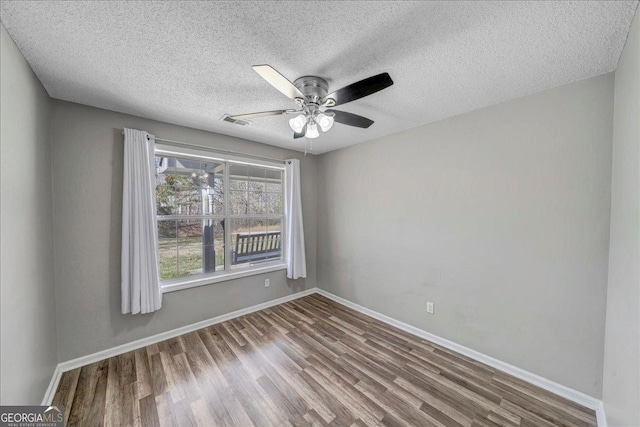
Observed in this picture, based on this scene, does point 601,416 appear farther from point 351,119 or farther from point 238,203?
point 238,203

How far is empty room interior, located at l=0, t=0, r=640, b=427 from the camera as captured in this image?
1.24 meters

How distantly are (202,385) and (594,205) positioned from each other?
3.30 m

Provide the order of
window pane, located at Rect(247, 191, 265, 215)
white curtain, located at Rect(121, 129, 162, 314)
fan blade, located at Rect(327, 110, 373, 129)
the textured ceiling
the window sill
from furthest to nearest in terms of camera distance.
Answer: window pane, located at Rect(247, 191, 265, 215), the window sill, white curtain, located at Rect(121, 129, 162, 314), fan blade, located at Rect(327, 110, 373, 129), the textured ceiling

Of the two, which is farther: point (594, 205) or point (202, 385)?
point (202, 385)

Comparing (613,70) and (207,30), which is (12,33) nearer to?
(207,30)

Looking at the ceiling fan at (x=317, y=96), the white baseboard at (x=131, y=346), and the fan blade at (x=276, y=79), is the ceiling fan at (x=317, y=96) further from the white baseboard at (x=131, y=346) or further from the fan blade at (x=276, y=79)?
the white baseboard at (x=131, y=346)

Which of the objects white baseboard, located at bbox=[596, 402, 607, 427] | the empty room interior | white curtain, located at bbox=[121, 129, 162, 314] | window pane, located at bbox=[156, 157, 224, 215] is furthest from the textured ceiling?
white baseboard, located at bbox=[596, 402, 607, 427]

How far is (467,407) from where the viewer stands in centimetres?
168

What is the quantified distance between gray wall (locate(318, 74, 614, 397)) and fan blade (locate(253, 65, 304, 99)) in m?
1.76

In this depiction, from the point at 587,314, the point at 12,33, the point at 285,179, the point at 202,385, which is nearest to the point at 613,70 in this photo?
the point at 587,314

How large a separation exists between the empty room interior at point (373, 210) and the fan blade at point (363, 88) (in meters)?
0.01

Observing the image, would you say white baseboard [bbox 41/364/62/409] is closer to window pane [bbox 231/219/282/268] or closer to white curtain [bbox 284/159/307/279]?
window pane [bbox 231/219/282/268]

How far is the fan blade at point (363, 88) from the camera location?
129 cm

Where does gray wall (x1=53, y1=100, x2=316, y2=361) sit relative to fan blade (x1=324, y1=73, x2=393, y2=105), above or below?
below
